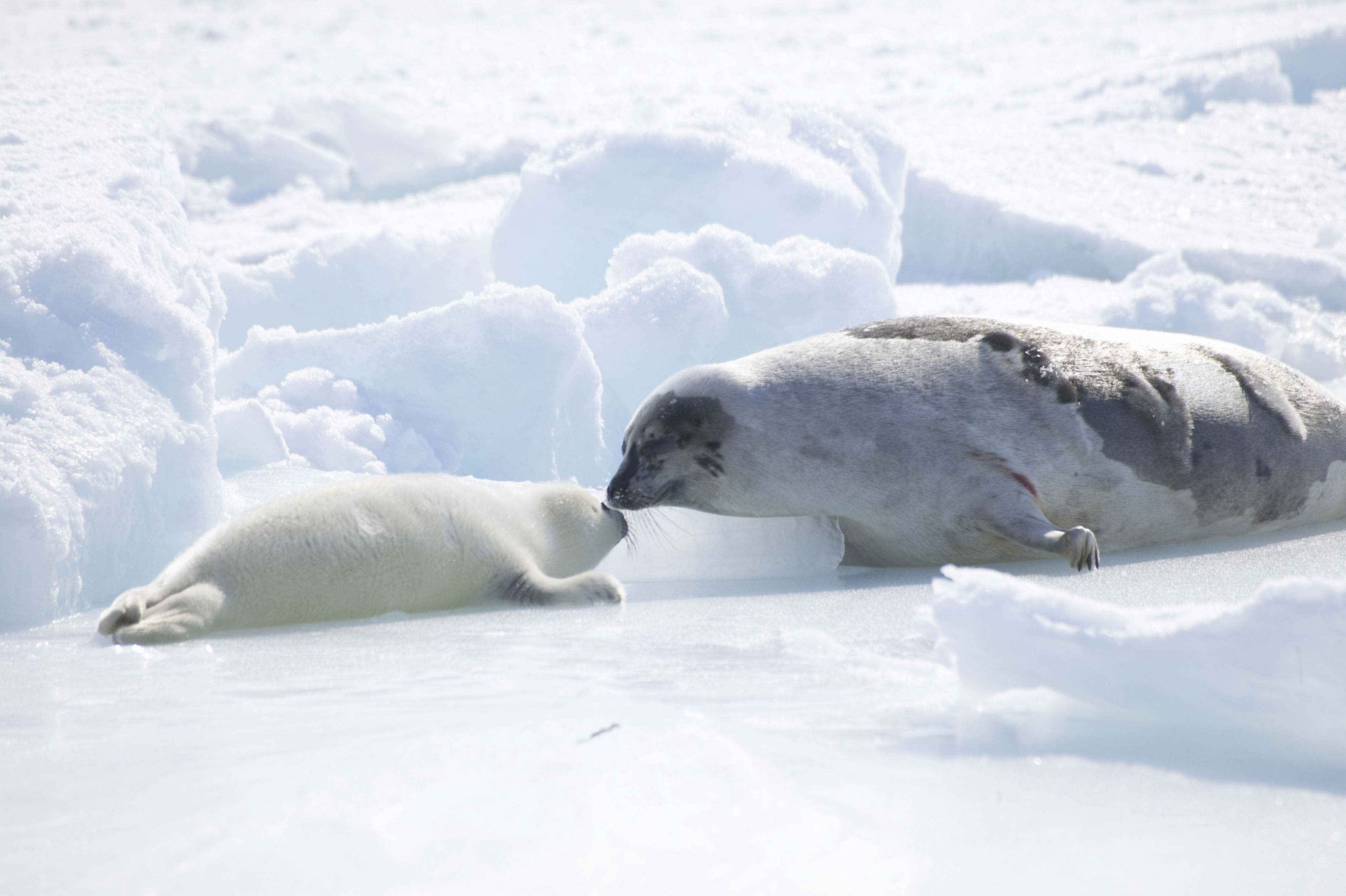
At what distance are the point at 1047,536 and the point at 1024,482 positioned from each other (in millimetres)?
276

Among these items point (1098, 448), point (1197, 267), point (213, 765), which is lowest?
point (1197, 267)

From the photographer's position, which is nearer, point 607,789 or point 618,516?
point 607,789

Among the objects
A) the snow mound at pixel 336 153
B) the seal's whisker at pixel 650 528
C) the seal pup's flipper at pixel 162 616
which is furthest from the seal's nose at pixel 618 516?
the snow mound at pixel 336 153

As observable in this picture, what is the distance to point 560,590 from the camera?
8.79 ft

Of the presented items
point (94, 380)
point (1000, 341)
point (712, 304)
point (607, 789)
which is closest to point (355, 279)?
point (712, 304)

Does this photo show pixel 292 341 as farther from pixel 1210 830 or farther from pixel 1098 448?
pixel 1210 830

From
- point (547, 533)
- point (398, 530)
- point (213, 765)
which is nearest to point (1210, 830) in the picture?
point (213, 765)

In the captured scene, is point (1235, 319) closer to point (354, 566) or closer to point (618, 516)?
point (618, 516)

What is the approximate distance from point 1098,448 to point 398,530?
1.88 metres

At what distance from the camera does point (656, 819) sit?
117 centimetres

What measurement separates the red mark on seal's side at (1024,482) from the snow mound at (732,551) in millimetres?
511

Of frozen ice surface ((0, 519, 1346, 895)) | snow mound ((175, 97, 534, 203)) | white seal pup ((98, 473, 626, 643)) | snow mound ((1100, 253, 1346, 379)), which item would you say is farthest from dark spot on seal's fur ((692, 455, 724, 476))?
snow mound ((175, 97, 534, 203))

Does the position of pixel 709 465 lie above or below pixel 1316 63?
below

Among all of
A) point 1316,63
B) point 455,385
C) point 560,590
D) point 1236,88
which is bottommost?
point 455,385
